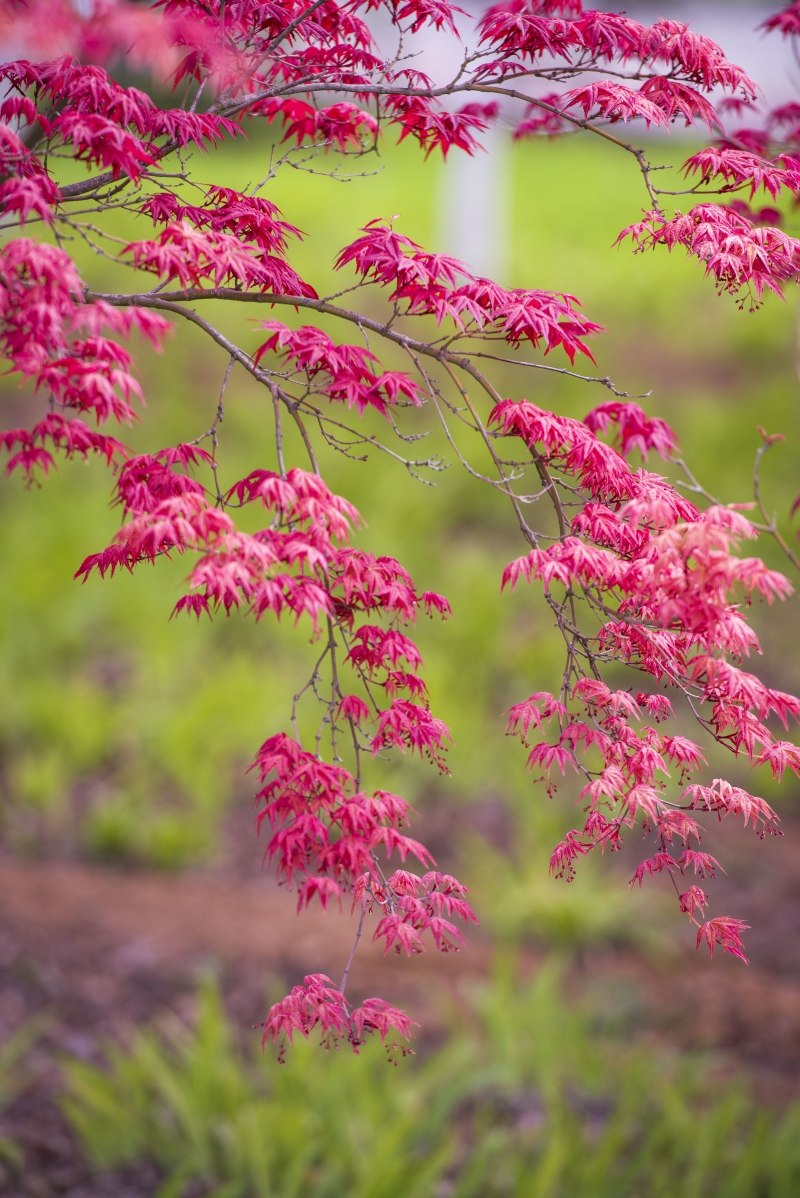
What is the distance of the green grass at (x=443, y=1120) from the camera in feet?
9.50

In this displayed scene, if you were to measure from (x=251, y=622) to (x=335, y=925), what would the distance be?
2866mm

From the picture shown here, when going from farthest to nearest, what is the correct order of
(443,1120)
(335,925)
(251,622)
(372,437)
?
(251,622), (335,925), (443,1120), (372,437)

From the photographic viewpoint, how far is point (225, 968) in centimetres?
432

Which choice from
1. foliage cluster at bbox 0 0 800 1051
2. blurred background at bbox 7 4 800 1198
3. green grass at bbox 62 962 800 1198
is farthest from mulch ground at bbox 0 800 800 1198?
foliage cluster at bbox 0 0 800 1051

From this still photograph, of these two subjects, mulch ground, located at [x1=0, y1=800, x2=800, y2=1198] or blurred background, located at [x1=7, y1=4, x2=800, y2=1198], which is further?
mulch ground, located at [x1=0, y1=800, x2=800, y2=1198]

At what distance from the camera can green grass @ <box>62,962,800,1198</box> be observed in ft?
9.50

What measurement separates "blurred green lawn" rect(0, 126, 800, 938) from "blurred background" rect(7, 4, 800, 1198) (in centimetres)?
A: 2

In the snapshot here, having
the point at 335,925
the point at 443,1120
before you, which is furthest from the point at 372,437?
the point at 335,925

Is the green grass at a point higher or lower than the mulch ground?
higher

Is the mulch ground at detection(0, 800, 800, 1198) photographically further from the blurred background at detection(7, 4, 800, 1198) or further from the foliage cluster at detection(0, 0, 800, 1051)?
the foliage cluster at detection(0, 0, 800, 1051)

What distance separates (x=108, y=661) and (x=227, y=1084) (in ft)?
13.2

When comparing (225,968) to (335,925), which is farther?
(335,925)

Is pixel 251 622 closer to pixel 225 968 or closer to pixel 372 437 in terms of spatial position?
pixel 225 968

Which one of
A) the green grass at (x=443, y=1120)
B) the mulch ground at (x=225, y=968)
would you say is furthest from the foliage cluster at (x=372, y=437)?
the mulch ground at (x=225, y=968)
